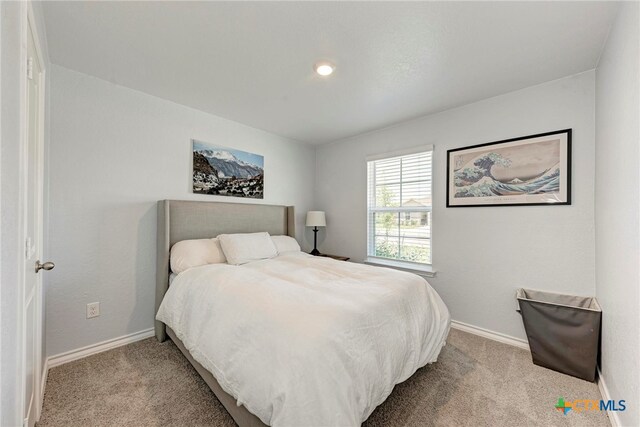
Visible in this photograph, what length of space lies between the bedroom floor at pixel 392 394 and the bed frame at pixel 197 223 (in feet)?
0.66

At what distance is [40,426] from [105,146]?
2.00 m

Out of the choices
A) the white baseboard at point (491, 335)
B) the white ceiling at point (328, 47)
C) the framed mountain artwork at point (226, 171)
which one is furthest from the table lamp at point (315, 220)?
the white baseboard at point (491, 335)

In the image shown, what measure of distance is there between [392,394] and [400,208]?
6.96 ft

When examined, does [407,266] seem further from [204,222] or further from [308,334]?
[204,222]

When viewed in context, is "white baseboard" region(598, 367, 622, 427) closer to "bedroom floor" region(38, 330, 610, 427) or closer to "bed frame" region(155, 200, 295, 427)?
"bedroom floor" region(38, 330, 610, 427)

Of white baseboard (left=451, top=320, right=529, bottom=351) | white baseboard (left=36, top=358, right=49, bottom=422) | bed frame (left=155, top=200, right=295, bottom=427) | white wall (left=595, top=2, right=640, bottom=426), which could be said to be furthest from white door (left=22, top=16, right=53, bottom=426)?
Result: white baseboard (left=451, top=320, right=529, bottom=351)

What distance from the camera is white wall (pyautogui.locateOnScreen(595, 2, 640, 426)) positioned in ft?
4.08

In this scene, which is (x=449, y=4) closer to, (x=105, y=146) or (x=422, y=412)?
(x=422, y=412)

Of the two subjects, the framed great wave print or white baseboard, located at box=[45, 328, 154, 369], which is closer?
white baseboard, located at box=[45, 328, 154, 369]

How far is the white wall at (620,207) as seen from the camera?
1244 millimetres

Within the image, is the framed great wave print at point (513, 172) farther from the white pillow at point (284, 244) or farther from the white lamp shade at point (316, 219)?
the white pillow at point (284, 244)

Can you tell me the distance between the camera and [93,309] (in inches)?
86.7

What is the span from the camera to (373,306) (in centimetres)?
147

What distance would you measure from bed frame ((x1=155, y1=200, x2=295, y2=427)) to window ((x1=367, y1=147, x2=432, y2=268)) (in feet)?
4.47
